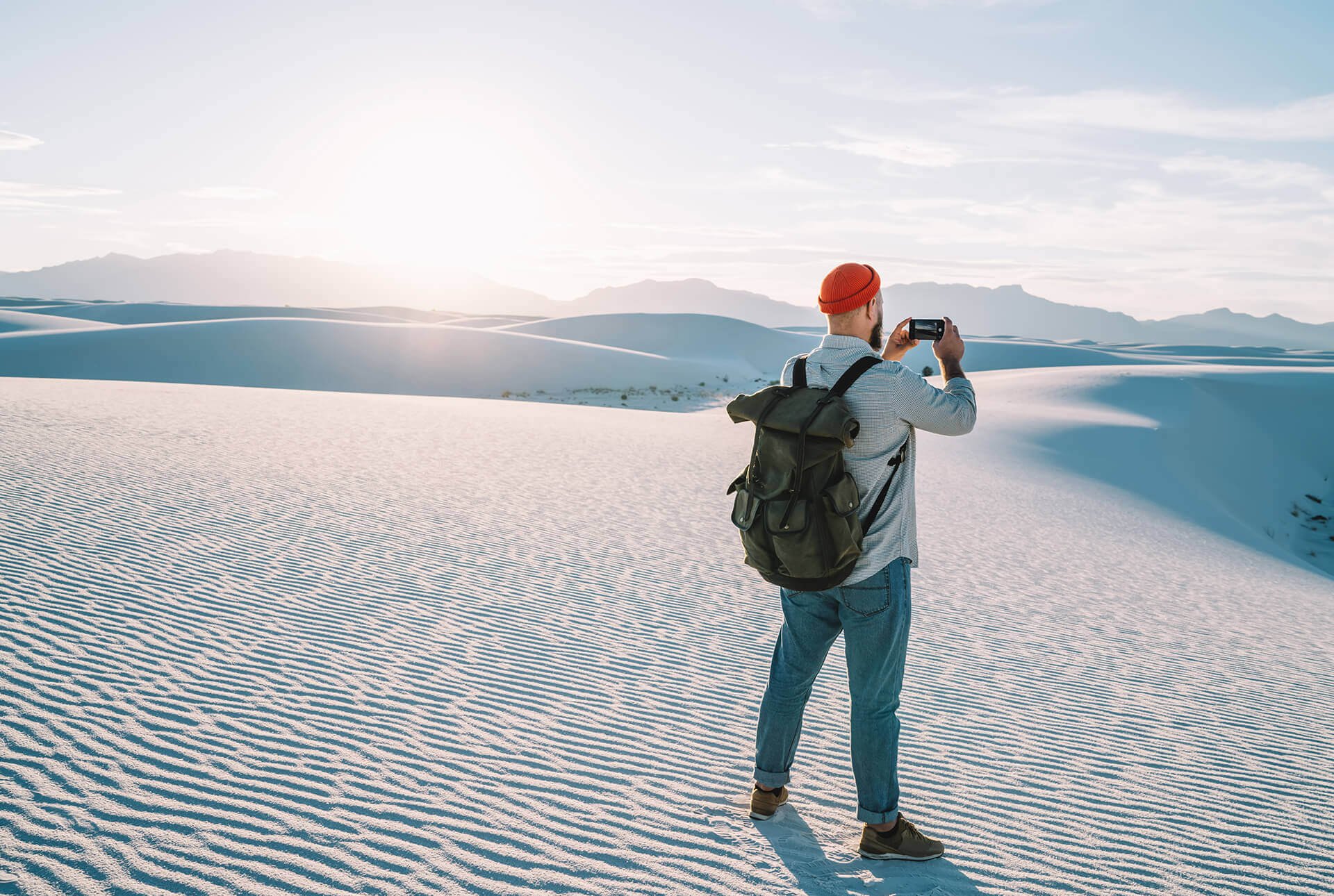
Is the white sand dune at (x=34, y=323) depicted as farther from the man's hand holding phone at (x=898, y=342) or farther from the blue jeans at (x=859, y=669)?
the man's hand holding phone at (x=898, y=342)

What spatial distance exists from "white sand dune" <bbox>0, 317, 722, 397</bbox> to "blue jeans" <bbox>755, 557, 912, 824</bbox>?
32694 millimetres

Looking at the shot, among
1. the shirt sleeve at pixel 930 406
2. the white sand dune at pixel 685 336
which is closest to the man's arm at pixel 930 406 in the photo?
the shirt sleeve at pixel 930 406

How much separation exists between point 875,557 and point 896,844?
1069 mm

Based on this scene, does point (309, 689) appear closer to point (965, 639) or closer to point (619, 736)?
point (619, 736)

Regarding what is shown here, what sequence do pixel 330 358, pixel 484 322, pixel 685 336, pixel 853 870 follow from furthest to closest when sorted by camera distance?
pixel 484 322 < pixel 685 336 < pixel 330 358 < pixel 853 870

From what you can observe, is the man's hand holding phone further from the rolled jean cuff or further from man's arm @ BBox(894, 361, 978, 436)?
the rolled jean cuff

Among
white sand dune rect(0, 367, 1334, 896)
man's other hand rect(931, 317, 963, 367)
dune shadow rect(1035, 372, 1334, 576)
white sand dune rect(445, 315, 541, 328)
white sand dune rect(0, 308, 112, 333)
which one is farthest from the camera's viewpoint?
white sand dune rect(445, 315, 541, 328)

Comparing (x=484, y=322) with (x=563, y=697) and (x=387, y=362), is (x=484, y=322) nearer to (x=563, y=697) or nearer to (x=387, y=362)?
(x=387, y=362)

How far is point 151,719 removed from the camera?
3873 mm

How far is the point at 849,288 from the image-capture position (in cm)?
289

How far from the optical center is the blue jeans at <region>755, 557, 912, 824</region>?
2879 millimetres

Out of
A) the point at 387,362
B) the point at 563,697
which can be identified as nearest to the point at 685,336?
the point at 387,362

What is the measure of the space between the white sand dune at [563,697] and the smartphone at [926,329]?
1.83m

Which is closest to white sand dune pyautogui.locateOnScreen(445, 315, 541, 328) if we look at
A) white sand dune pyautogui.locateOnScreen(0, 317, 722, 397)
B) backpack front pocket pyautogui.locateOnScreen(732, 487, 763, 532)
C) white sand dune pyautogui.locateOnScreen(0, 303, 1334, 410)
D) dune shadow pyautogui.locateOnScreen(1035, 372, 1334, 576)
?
white sand dune pyautogui.locateOnScreen(0, 303, 1334, 410)
